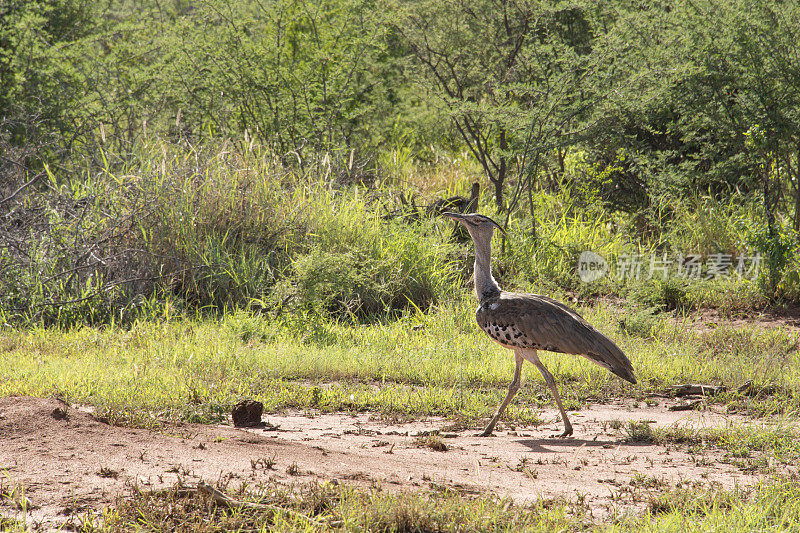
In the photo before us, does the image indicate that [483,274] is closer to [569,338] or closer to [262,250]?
[569,338]

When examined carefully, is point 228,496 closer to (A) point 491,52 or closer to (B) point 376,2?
(A) point 491,52

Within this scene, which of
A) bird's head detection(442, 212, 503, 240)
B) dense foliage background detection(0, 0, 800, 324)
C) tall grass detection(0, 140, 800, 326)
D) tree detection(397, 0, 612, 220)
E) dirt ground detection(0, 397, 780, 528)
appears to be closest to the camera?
dirt ground detection(0, 397, 780, 528)

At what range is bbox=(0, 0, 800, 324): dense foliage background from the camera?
8852 mm

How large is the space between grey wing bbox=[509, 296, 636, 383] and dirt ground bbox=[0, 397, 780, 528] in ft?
1.43

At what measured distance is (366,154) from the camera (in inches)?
561

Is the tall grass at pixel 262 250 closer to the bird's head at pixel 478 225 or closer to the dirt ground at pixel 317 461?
the bird's head at pixel 478 225

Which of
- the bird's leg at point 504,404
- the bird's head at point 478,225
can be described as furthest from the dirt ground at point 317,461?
the bird's head at point 478,225

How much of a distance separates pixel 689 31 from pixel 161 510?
349 inches

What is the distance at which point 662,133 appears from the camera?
11305 mm

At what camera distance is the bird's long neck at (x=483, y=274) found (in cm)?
580

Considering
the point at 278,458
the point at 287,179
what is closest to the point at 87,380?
the point at 278,458

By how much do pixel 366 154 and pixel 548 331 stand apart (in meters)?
9.40

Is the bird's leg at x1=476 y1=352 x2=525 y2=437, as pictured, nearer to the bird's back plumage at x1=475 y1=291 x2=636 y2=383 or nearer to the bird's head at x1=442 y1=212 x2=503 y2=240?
the bird's back plumage at x1=475 y1=291 x2=636 y2=383

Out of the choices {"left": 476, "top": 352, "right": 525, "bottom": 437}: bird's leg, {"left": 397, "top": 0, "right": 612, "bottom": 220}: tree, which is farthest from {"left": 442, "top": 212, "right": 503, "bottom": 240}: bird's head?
{"left": 397, "top": 0, "right": 612, "bottom": 220}: tree
